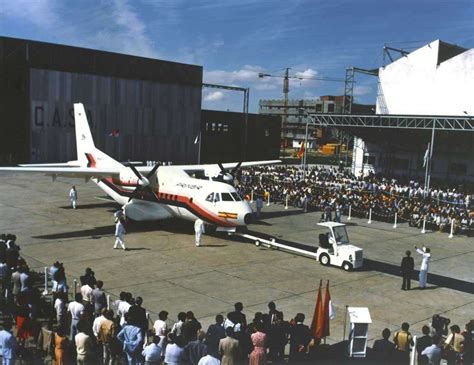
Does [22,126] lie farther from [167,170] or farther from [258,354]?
[258,354]

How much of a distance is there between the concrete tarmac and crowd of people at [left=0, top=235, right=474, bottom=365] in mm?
2930

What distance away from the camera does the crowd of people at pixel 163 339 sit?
386 inches

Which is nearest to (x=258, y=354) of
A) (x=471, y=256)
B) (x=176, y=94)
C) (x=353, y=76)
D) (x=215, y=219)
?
(x=215, y=219)

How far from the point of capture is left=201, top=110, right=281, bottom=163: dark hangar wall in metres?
85.4

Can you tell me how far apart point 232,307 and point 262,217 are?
18.1 meters

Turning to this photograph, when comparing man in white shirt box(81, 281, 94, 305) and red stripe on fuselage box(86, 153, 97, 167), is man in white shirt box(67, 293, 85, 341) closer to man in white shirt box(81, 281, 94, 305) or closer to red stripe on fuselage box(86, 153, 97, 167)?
man in white shirt box(81, 281, 94, 305)

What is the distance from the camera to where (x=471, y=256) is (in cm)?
2527

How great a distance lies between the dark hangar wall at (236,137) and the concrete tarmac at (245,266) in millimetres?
52902

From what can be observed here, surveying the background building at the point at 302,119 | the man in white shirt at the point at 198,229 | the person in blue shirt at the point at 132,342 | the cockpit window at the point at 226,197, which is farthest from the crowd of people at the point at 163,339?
the background building at the point at 302,119

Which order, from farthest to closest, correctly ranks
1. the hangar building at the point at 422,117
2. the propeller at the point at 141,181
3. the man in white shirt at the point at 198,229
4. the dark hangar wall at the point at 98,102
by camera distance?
the dark hangar wall at the point at 98,102 → the hangar building at the point at 422,117 → the propeller at the point at 141,181 → the man in white shirt at the point at 198,229

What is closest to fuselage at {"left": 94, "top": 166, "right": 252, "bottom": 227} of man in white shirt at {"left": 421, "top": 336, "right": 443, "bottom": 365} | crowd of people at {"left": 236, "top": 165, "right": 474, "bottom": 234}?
crowd of people at {"left": 236, "top": 165, "right": 474, "bottom": 234}

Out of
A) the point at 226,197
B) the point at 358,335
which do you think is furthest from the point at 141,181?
the point at 358,335

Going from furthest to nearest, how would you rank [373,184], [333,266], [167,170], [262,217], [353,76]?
[353,76], [373,184], [262,217], [167,170], [333,266]

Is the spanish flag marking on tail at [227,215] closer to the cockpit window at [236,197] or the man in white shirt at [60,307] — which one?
the cockpit window at [236,197]
